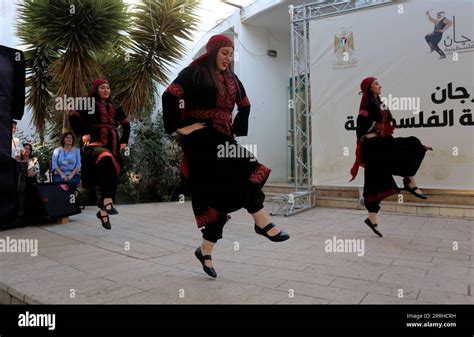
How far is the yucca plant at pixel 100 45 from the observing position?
7.05 m

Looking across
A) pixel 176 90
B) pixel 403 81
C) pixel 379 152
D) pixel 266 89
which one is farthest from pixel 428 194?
pixel 176 90

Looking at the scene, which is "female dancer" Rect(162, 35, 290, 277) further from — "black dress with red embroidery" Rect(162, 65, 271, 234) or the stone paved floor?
the stone paved floor

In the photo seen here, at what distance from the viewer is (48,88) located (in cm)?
823

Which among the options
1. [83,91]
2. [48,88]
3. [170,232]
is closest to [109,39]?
[83,91]

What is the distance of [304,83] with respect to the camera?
7988mm

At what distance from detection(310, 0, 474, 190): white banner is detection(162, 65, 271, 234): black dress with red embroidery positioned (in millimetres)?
4737

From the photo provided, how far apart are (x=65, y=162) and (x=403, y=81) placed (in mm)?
5887

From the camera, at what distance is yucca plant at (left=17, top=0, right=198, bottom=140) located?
705 cm

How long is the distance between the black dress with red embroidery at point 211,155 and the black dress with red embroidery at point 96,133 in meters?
2.02

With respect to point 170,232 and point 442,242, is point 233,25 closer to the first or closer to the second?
point 170,232

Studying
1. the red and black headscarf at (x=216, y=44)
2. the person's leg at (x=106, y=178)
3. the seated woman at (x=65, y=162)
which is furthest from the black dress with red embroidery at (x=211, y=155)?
the seated woman at (x=65, y=162)
